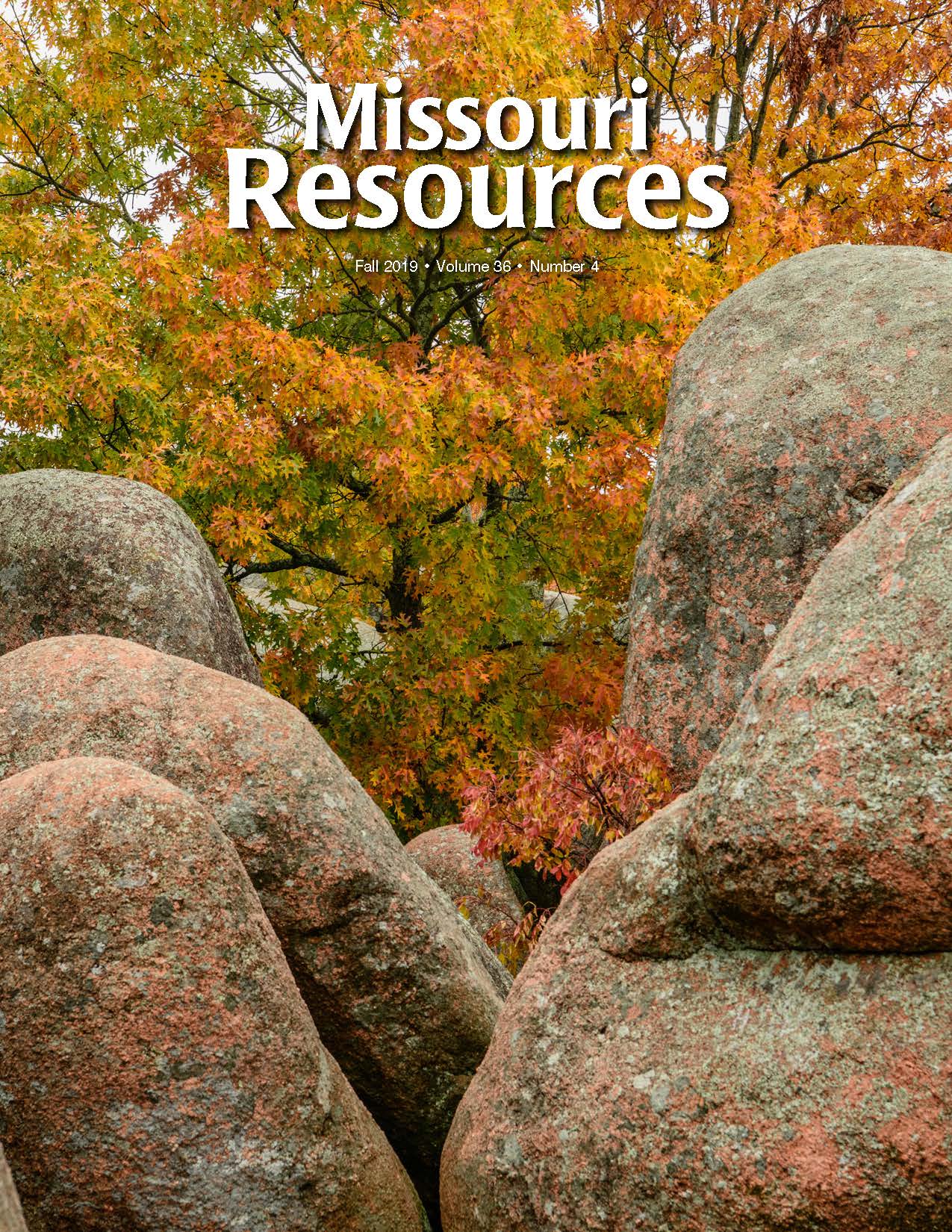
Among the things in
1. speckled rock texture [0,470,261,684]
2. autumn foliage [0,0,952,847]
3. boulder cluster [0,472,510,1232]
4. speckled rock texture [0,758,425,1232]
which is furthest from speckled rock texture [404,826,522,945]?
speckled rock texture [0,758,425,1232]

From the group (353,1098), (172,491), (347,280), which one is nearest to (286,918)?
(353,1098)

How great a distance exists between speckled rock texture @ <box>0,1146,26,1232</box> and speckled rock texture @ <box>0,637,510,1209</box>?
Result: 249cm

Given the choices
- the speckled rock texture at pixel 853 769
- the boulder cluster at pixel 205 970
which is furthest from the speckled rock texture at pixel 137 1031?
the speckled rock texture at pixel 853 769

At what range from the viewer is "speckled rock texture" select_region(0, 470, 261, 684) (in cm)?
897

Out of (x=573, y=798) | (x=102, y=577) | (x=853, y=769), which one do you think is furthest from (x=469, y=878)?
(x=853, y=769)

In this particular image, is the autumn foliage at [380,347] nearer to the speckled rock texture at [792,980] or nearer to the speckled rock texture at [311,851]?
the speckled rock texture at [311,851]

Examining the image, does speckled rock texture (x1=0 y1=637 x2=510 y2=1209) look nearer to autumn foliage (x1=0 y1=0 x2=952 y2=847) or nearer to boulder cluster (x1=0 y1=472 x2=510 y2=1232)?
boulder cluster (x1=0 y1=472 x2=510 y2=1232)

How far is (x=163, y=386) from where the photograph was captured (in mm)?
13867

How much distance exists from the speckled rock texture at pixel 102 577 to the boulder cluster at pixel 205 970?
6.44 ft

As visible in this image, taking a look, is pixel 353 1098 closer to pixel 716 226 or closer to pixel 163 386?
pixel 163 386

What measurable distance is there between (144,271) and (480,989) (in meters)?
8.92

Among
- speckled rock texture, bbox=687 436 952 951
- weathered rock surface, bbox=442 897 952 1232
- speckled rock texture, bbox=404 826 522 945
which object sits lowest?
speckled rock texture, bbox=404 826 522 945

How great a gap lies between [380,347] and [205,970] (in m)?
10.3

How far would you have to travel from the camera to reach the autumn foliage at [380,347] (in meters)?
12.5
